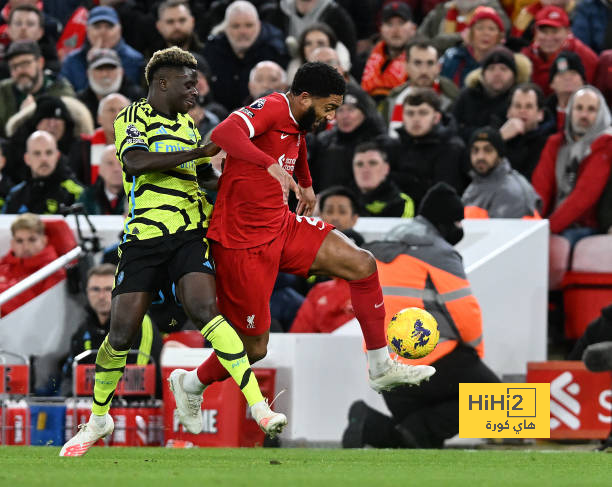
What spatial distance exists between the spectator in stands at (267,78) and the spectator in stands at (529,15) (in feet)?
9.05

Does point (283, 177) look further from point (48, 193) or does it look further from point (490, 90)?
point (490, 90)

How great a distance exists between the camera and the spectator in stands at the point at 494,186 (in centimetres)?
1222

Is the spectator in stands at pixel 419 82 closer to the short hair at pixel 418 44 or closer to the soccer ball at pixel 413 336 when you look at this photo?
the short hair at pixel 418 44

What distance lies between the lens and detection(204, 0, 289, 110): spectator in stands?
15.0 m

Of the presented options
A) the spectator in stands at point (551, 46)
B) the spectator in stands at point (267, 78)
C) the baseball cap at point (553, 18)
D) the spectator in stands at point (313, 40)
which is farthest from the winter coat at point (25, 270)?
the baseball cap at point (553, 18)

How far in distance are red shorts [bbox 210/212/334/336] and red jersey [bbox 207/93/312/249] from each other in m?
0.06

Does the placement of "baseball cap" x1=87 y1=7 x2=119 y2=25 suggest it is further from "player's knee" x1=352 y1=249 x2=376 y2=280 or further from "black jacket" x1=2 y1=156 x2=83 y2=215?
"player's knee" x1=352 y1=249 x2=376 y2=280

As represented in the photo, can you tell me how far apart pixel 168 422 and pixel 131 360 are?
965 mm

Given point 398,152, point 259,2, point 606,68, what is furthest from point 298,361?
point 259,2

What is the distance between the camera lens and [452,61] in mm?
14680

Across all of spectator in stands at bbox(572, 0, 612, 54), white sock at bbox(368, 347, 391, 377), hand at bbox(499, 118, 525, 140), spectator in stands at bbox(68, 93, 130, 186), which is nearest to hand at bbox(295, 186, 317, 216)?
white sock at bbox(368, 347, 391, 377)

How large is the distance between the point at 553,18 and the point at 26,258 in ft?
18.4

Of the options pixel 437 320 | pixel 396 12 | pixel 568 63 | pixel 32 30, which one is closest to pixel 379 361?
pixel 437 320

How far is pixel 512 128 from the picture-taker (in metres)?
12.9
